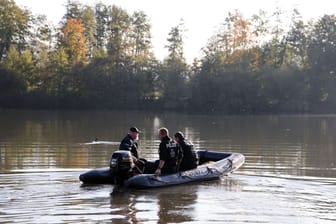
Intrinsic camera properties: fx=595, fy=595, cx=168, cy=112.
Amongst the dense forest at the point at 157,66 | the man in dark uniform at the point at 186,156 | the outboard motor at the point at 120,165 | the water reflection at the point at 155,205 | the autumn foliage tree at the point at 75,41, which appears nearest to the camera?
the water reflection at the point at 155,205

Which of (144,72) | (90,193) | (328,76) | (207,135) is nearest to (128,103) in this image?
(144,72)

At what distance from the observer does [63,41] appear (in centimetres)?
6912

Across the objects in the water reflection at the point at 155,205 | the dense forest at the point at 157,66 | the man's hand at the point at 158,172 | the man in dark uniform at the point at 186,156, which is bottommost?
the water reflection at the point at 155,205

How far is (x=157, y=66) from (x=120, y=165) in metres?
54.3

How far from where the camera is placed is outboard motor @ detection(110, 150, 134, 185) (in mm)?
13203

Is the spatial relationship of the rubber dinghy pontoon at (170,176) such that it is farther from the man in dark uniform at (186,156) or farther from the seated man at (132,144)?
the seated man at (132,144)

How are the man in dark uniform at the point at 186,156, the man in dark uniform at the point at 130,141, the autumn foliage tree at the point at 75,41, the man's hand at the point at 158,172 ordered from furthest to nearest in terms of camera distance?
the autumn foliage tree at the point at 75,41
the man in dark uniform at the point at 186,156
the man in dark uniform at the point at 130,141
the man's hand at the point at 158,172

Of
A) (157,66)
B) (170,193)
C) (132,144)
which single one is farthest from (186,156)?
(157,66)

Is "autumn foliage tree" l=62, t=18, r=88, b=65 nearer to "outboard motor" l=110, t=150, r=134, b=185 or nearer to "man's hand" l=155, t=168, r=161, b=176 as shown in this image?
"man's hand" l=155, t=168, r=161, b=176

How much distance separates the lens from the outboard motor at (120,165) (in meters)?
13.2

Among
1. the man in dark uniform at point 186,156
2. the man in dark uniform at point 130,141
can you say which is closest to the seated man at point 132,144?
the man in dark uniform at point 130,141

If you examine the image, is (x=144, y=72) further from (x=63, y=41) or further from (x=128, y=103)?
(x=63, y=41)

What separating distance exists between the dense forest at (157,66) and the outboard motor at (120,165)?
48.1 meters

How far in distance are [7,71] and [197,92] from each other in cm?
2095
